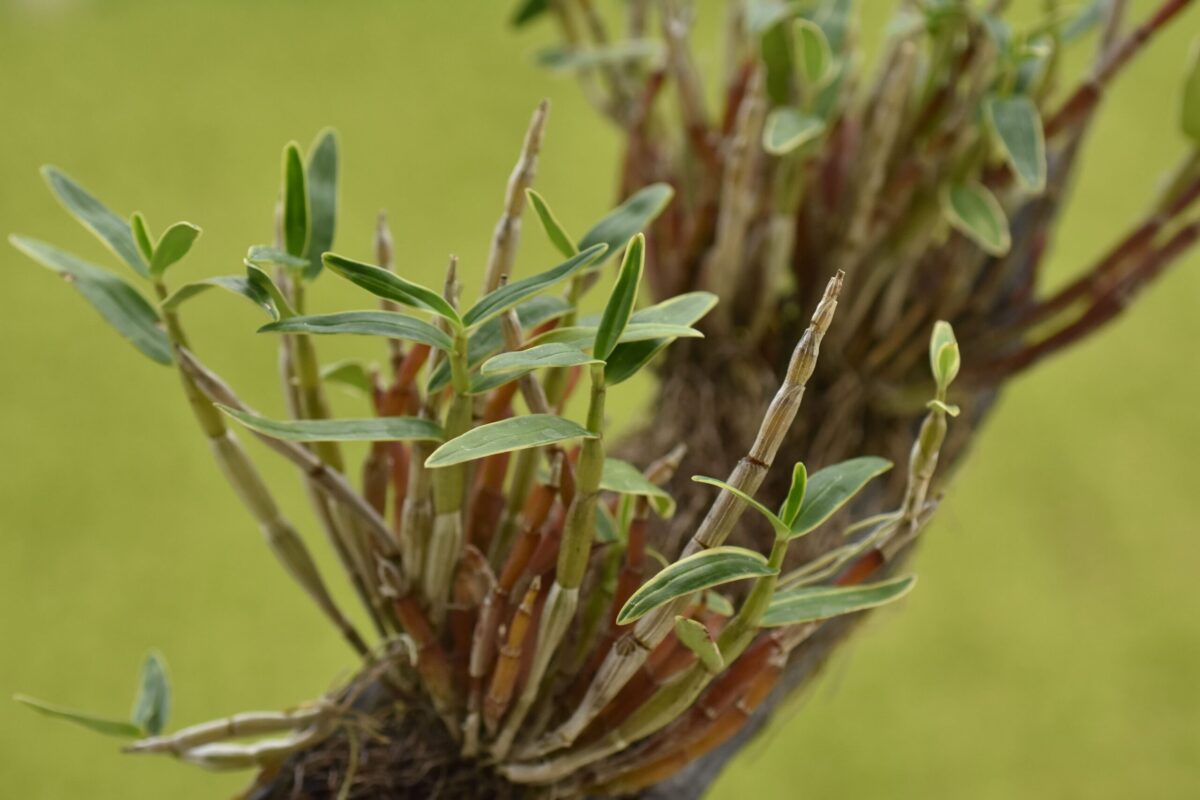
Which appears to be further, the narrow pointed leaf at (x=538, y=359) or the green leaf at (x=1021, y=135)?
the green leaf at (x=1021, y=135)

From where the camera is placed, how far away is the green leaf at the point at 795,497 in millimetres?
393

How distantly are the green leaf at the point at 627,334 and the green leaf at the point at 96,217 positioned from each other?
0.58 feet

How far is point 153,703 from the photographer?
57 centimetres

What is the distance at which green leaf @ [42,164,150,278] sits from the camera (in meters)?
0.49

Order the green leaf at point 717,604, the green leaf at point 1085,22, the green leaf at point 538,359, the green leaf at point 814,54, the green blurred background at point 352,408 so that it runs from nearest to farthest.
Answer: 1. the green leaf at point 538,359
2. the green leaf at point 717,604
3. the green leaf at point 814,54
4. the green leaf at point 1085,22
5. the green blurred background at point 352,408

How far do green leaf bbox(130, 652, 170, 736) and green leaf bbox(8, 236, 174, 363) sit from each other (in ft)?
0.56

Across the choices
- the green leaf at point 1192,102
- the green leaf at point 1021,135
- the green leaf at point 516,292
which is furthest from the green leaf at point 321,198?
the green leaf at point 1192,102

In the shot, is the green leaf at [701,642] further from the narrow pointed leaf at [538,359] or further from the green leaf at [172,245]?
the green leaf at [172,245]

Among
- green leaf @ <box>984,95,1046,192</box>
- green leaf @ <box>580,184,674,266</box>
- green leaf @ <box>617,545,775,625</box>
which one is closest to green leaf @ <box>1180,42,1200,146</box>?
green leaf @ <box>984,95,1046,192</box>

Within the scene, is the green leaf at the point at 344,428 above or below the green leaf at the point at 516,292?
below

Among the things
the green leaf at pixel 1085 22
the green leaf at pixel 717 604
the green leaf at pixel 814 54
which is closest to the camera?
the green leaf at pixel 717 604

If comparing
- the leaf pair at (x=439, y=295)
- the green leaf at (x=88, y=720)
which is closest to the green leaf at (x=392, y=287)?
the leaf pair at (x=439, y=295)

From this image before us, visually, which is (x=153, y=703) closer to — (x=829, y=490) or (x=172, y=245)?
(x=172, y=245)

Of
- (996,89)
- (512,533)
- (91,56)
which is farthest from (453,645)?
(91,56)
